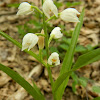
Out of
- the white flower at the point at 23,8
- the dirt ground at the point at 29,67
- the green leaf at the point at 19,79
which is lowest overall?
the dirt ground at the point at 29,67

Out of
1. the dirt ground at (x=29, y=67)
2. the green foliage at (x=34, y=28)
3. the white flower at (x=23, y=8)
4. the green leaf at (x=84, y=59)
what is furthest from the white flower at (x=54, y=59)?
the green foliage at (x=34, y=28)

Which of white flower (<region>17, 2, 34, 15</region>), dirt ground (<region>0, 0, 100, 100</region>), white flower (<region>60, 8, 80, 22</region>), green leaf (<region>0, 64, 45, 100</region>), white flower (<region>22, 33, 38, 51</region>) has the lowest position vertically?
dirt ground (<region>0, 0, 100, 100</region>)

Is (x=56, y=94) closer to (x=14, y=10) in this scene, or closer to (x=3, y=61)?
(x=3, y=61)

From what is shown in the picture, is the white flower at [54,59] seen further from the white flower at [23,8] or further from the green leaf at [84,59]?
the white flower at [23,8]

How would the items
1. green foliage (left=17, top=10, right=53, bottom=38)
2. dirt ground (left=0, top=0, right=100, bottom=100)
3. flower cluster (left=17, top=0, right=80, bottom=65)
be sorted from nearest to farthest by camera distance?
flower cluster (left=17, top=0, right=80, bottom=65) < dirt ground (left=0, top=0, right=100, bottom=100) < green foliage (left=17, top=10, right=53, bottom=38)

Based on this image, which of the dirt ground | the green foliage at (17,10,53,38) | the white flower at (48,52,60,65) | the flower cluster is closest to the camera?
the flower cluster

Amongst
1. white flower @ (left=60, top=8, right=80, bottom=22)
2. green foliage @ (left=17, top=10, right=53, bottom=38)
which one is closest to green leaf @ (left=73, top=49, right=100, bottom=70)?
white flower @ (left=60, top=8, right=80, bottom=22)

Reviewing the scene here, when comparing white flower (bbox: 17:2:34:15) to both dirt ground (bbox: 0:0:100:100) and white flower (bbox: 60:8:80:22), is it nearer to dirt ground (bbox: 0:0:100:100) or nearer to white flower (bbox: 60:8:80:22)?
white flower (bbox: 60:8:80:22)

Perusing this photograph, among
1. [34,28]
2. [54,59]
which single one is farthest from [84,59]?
[34,28]

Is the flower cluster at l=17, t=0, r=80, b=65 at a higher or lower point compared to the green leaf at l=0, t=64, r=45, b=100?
higher

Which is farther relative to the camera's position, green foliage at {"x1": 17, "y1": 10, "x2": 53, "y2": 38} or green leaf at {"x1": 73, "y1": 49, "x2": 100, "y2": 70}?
green foliage at {"x1": 17, "y1": 10, "x2": 53, "y2": 38}

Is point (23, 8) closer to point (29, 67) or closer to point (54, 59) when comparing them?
point (54, 59)

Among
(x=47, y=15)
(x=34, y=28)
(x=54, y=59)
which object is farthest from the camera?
(x=34, y=28)

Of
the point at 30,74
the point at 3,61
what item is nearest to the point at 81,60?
the point at 30,74
